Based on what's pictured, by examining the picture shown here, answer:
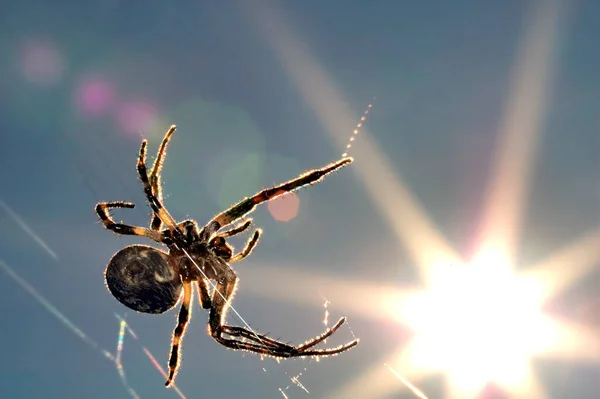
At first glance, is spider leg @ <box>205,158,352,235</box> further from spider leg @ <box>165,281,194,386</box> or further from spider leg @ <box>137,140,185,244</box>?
spider leg @ <box>165,281,194,386</box>

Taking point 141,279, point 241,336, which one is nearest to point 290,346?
point 241,336

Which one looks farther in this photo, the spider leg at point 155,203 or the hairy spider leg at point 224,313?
the hairy spider leg at point 224,313

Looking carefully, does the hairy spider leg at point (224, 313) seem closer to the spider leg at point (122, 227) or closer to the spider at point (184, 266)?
the spider at point (184, 266)

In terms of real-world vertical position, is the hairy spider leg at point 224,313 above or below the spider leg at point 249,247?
below

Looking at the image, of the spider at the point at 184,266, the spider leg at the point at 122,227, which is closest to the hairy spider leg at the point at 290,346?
the spider at the point at 184,266

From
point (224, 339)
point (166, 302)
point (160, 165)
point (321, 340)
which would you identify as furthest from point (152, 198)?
point (321, 340)

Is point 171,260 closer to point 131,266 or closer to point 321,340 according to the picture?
point 131,266
